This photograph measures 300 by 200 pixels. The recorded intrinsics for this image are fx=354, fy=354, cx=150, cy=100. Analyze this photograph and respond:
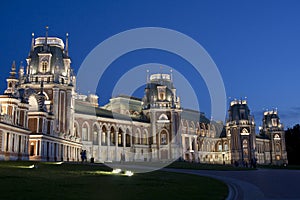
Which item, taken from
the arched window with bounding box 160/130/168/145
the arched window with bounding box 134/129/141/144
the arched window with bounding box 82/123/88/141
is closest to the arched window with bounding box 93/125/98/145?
the arched window with bounding box 82/123/88/141

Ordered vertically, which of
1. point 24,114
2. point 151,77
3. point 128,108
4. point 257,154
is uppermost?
point 151,77

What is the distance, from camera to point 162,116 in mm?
99938

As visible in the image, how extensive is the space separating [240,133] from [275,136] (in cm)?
2327

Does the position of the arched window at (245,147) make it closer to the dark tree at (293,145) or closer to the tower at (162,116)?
the dark tree at (293,145)

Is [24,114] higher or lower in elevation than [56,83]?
lower

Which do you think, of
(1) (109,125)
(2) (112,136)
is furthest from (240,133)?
(1) (109,125)

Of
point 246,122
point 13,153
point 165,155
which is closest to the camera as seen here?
point 13,153

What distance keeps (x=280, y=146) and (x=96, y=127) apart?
82.5 metres

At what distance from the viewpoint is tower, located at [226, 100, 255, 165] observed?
12175cm

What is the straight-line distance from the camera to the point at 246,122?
126 m

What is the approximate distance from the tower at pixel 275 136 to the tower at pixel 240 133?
18.5m

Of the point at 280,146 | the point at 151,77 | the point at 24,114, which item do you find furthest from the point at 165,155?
the point at 280,146

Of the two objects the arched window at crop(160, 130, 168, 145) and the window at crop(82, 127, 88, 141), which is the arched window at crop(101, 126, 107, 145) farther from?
the arched window at crop(160, 130, 168, 145)

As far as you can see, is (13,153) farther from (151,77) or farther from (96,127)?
(151,77)
